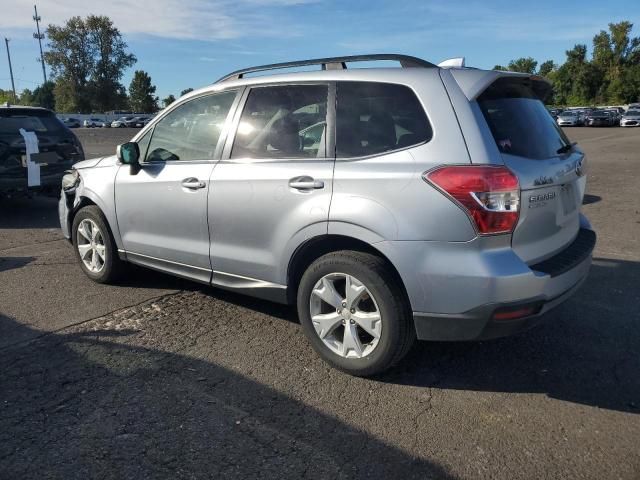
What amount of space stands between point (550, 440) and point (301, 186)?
1975 mm

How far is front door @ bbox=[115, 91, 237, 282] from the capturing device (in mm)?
4156

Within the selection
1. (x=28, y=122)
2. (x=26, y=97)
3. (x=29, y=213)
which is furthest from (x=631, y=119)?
(x=26, y=97)

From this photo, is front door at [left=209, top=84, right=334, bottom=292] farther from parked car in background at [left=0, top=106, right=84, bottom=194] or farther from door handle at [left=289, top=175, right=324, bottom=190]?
parked car in background at [left=0, top=106, right=84, bottom=194]

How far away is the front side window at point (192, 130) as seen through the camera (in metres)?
4.18

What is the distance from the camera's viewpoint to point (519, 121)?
332cm

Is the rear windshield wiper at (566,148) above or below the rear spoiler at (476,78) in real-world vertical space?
below

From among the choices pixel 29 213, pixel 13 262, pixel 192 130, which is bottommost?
pixel 13 262

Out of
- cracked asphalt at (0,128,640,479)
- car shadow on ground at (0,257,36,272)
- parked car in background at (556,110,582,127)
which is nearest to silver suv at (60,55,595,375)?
cracked asphalt at (0,128,640,479)

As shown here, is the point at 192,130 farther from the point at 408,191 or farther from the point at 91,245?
the point at 408,191

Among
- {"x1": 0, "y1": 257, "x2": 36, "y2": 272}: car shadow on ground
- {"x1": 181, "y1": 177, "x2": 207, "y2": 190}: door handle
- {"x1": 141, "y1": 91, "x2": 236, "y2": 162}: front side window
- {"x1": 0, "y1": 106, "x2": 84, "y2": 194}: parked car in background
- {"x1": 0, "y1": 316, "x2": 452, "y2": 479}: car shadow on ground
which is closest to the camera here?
{"x1": 0, "y1": 316, "x2": 452, "y2": 479}: car shadow on ground

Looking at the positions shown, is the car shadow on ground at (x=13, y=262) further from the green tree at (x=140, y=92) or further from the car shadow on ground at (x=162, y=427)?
the green tree at (x=140, y=92)

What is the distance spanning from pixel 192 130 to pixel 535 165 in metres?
2.60

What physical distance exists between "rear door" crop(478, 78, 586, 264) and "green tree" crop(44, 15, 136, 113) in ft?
319

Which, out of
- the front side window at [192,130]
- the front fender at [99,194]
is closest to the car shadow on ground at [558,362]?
the front side window at [192,130]
